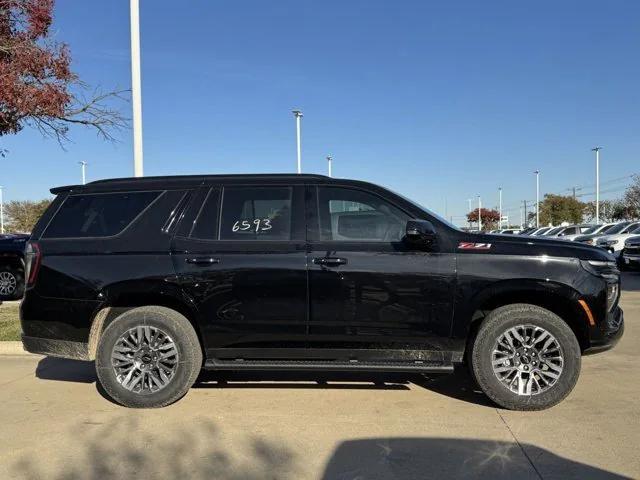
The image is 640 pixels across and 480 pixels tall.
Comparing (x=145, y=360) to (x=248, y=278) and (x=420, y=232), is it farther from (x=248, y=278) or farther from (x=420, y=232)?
(x=420, y=232)

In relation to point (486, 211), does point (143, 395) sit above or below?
below

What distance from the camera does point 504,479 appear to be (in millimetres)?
3484

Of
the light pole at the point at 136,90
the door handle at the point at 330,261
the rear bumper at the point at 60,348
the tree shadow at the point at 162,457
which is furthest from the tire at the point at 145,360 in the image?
the light pole at the point at 136,90

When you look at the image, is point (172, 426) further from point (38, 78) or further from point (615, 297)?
point (38, 78)

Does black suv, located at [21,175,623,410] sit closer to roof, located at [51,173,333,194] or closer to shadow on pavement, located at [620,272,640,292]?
roof, located at [51,173,333,194]

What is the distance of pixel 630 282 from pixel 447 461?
42.5ft

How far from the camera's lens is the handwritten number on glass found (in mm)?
4941

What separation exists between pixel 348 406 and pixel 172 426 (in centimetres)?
151

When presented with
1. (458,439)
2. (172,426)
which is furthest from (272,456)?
(458,439)

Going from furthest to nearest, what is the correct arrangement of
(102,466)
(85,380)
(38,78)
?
(38,78) → (85,380) → (102,466)

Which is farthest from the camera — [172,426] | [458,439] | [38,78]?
[38,78]

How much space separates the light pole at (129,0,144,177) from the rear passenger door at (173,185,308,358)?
4445 millimetres

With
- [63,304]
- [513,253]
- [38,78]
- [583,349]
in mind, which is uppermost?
[38,78]

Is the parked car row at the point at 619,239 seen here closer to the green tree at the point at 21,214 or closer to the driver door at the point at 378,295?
the driver door at the point at 378,295
